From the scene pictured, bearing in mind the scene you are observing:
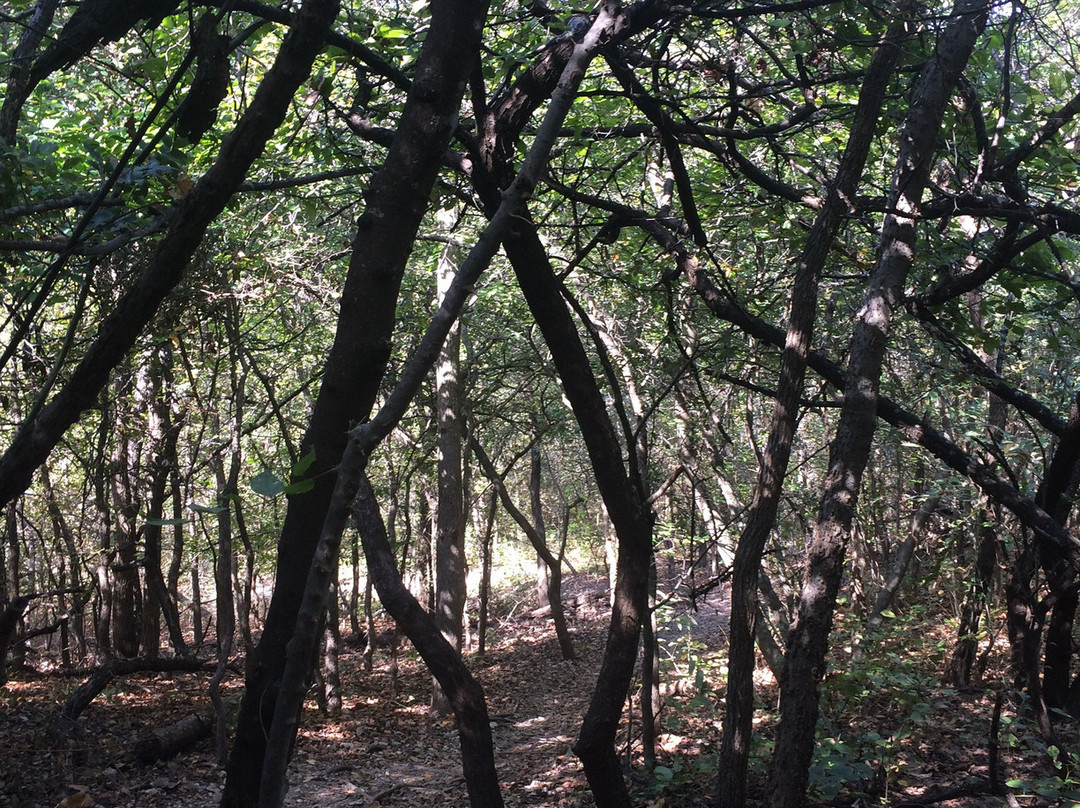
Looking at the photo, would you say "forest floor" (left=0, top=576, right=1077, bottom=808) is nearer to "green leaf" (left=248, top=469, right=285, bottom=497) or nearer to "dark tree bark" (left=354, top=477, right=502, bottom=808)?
"dark tree bark" (left=354, top=477, right=502, bottom=808)

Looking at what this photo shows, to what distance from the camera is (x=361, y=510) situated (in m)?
5.98

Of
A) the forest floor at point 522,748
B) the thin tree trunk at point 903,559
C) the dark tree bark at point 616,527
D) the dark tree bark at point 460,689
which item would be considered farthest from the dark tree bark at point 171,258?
the thin tree trunk at point 903,559

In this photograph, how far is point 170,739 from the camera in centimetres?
688

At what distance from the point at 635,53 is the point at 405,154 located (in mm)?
2462

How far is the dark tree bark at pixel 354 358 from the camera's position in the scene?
2.00 metres

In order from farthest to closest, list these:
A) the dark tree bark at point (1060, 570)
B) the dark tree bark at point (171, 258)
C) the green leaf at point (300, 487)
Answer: the dark tree bark at point (1060, 570) → the dark tree bark at point (171, 258) → the green leaf at point (300, 487)

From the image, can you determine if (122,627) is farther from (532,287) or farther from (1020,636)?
(1020,636)

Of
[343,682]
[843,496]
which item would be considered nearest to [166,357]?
[343,682]

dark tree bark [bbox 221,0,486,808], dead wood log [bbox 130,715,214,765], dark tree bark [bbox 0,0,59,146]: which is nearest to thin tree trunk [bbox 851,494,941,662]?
dead wood log [bbox 130,715,214,765]

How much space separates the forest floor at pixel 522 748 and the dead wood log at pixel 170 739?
8 centimetres

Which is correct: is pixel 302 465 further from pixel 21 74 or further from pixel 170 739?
pixel 170 739

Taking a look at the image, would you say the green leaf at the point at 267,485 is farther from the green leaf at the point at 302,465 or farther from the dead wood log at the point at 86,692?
the dead wood log at the point at 86,692

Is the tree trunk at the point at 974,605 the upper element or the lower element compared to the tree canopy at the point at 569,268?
lower

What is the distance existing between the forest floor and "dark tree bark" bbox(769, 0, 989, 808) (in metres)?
1.05
